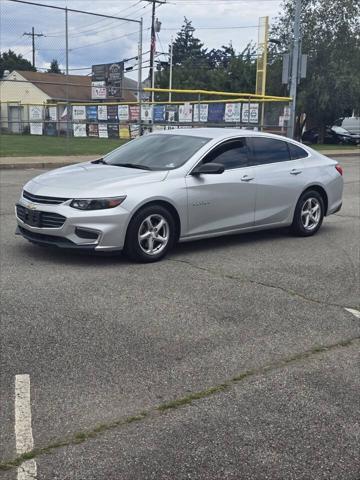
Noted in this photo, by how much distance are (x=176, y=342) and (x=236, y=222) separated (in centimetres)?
332

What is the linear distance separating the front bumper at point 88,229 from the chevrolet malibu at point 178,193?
10 mm

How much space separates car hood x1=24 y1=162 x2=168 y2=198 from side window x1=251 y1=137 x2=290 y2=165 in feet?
5.13

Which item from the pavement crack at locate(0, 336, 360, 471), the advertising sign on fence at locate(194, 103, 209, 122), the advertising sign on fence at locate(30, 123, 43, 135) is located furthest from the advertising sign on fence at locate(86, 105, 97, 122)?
the pavement crack at locate(0, 336, 360, 471)

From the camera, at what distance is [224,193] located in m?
7.41

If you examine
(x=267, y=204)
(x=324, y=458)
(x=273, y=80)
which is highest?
(x=273, y=80)

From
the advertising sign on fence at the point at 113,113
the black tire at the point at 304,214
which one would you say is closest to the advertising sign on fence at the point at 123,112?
the advertising sign on fence at the point at 113,113

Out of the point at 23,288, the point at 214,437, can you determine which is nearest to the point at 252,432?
the point at 214,437

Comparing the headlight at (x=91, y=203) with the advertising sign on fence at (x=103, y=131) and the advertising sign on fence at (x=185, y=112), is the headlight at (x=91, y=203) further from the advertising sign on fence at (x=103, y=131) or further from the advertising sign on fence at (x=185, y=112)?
the advertising sign on fence at (x=103, y=131)

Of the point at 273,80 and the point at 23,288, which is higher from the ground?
the point at 273,80

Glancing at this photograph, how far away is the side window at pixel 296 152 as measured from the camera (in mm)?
8461

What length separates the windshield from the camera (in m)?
7.29

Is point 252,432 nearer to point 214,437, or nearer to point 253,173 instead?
point 214,437

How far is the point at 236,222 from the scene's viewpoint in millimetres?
7656

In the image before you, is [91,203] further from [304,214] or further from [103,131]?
[103,131]
